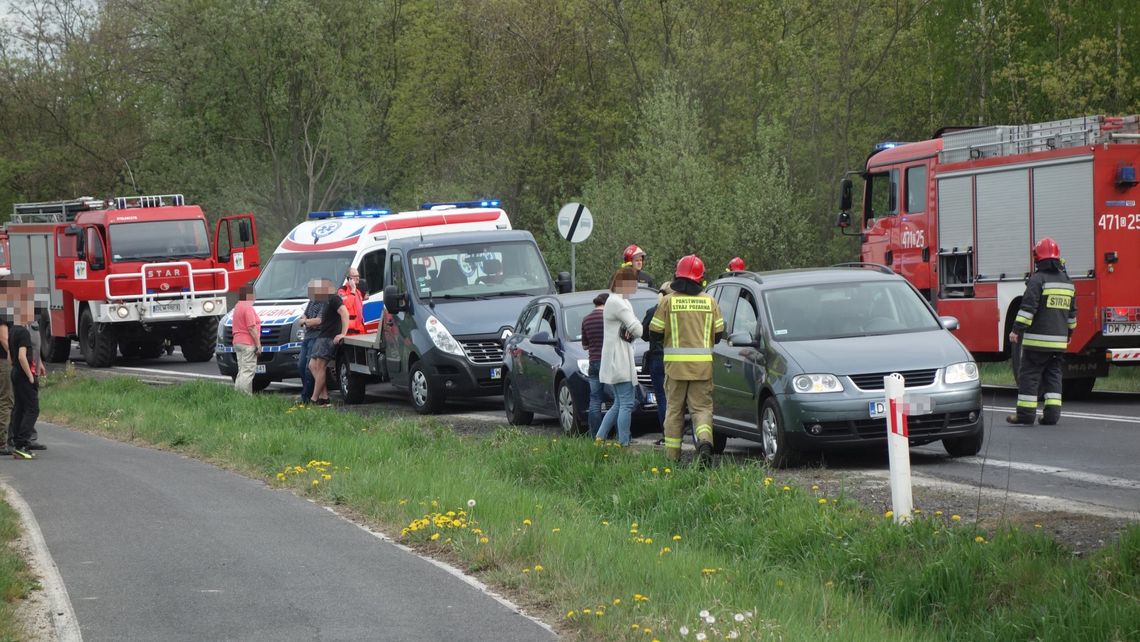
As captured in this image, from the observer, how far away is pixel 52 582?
8492 millimetres

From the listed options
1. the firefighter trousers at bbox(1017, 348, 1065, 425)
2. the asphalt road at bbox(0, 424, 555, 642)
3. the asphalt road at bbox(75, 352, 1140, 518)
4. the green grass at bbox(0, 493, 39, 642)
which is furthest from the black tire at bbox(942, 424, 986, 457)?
the green grass at bbox(0, 493, 39, 642)

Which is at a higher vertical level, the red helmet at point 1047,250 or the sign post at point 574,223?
the sign post at point 574,223

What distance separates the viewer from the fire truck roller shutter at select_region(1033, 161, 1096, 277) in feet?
60.8

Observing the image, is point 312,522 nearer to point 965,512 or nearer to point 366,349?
point 965,512

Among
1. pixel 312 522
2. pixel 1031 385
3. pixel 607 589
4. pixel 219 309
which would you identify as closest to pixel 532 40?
pixel 219 309

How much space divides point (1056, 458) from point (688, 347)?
10.8ft

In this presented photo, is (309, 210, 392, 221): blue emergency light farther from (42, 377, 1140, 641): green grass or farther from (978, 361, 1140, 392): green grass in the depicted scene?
(42, 377, 1140, 641): green grass

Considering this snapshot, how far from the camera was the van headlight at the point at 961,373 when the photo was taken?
12430mm

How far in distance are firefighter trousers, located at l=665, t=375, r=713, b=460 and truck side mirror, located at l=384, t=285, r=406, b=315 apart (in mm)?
7471

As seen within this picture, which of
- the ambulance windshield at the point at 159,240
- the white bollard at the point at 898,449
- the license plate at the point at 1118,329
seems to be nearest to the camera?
the white bollard at the point at 898,449

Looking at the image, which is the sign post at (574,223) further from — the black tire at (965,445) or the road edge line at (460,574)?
the road edge line at (460,574)

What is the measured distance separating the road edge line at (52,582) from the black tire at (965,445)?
7.02m

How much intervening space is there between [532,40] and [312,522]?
108ft

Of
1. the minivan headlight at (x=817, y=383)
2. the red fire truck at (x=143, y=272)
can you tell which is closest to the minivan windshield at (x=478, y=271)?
the minivan headlight at (x=817, y=383)
